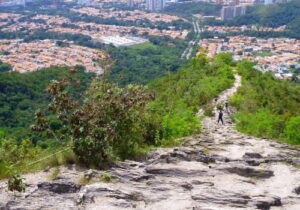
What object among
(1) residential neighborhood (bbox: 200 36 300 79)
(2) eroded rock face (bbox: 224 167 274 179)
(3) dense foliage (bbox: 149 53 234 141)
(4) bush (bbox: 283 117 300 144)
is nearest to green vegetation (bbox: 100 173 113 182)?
(2) eroded rock face (bbox: 224 167 274 179)

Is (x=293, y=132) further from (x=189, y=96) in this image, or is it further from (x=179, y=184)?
(x=189, y=96)

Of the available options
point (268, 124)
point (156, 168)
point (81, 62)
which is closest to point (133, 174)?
point (156, 168)

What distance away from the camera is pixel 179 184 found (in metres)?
6.75

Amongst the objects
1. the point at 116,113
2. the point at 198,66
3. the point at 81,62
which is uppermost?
the point at 116,113

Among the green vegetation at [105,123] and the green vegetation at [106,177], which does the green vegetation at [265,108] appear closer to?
the green vegetation at [105,123]

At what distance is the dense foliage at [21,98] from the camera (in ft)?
90.1

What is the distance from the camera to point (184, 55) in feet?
196

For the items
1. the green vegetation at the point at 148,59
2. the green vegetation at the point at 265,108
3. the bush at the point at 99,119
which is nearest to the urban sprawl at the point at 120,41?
the green vegetation at the point at 148,59

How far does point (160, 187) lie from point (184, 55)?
54135 mm

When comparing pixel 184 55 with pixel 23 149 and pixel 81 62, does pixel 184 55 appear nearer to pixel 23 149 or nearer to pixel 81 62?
pixel 81 62

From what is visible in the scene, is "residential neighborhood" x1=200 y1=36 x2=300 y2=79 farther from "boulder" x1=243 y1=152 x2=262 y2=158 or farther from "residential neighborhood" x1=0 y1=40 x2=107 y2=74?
"boulder" x1=243 y1=152 x2=262 y2=158

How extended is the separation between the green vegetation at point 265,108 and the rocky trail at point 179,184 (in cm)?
253

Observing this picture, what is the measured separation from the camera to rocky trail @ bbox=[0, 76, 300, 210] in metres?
6.01

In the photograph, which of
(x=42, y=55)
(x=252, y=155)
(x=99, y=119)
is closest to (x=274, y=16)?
(x=42, y=55)
